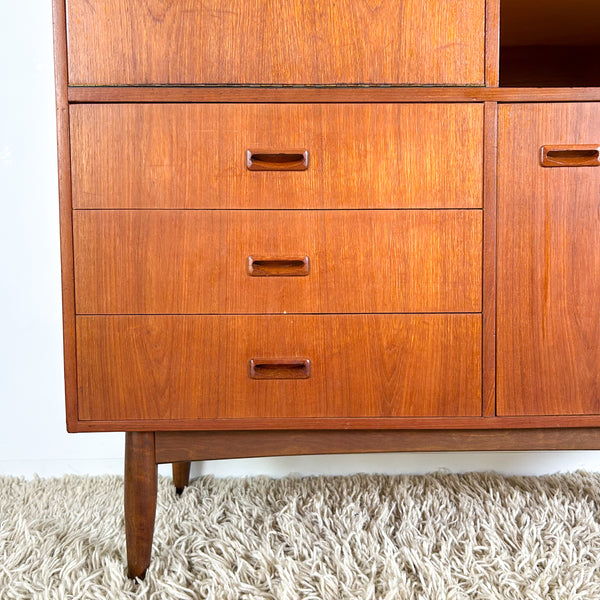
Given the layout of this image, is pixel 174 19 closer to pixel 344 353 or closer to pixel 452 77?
pixel 452 77

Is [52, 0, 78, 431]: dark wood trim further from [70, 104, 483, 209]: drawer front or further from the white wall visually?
the white wall

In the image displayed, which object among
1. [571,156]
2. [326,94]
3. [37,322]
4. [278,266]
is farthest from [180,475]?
[571,156]

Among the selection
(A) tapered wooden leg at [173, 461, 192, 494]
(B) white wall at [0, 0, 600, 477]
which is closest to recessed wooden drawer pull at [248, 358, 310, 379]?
(A) tapered wooden leg at [173, 461, 192, 494]

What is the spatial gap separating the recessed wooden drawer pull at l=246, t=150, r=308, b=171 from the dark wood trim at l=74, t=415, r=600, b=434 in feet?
1.28

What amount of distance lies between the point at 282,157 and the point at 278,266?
0.17 m

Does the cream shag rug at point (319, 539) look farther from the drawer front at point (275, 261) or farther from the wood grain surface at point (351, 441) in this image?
the drawer front at point (275, 261)

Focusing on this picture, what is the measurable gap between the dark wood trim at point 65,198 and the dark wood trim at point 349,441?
0.17 meters

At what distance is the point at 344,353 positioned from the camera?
0.91 m

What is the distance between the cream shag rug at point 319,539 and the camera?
92 cm

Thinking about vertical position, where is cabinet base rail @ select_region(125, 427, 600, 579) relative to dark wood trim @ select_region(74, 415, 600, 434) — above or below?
below

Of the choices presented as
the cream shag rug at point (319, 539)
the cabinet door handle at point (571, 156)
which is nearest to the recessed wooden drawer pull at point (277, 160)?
the cabinet door handle at point (571, 156)

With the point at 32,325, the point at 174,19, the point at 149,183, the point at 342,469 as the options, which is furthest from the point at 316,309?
the point at 32,325

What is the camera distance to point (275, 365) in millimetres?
917

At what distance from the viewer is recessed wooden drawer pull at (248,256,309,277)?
90 cm
